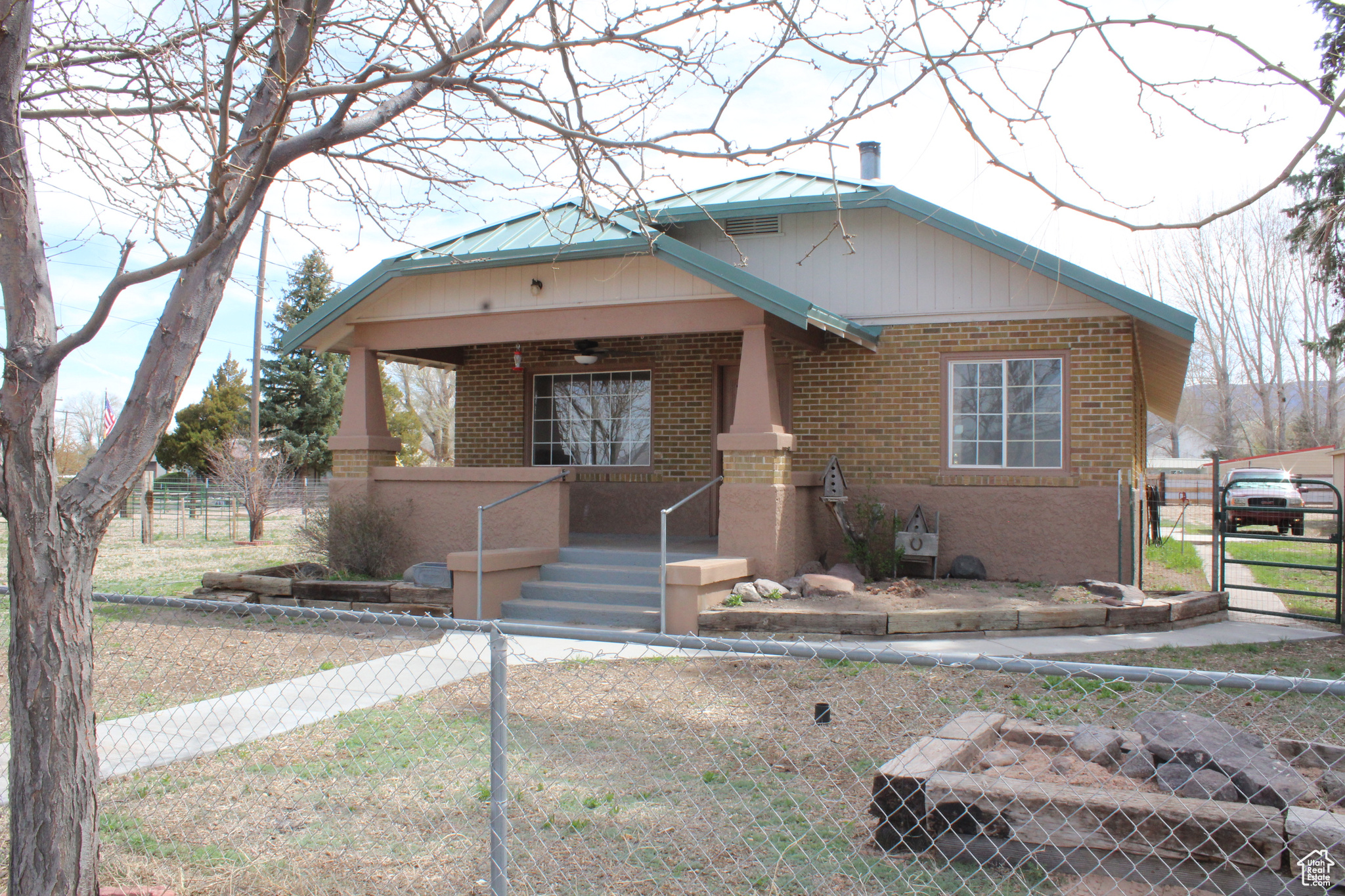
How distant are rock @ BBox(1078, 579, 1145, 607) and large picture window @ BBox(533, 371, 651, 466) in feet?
19.3

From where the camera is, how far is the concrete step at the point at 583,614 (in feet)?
31.4

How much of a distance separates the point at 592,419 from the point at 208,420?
89.0 ft

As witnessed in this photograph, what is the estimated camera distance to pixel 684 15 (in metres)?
4.08

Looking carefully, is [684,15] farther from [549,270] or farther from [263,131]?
[549,270]

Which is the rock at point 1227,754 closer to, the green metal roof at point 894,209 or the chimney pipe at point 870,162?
the green metal roof at point 894,209

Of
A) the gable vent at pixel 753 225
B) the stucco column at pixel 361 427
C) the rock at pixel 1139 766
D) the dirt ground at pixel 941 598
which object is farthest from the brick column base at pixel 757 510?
the rock at pixel 1139 766

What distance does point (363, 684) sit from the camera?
7.28 m

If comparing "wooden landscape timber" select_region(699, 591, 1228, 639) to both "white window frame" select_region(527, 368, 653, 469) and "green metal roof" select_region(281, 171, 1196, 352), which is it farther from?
"white window frame" select_region(527, 368, 653, 469)

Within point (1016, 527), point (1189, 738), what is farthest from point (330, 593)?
point (1189, 738)

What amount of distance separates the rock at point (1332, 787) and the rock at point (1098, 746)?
2.61 ft

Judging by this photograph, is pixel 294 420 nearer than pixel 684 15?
No

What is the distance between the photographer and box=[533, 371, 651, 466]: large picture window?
1352 cm

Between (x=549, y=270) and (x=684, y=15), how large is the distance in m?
7.02

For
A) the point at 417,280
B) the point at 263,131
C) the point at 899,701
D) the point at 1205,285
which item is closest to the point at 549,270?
the point at 417,280
